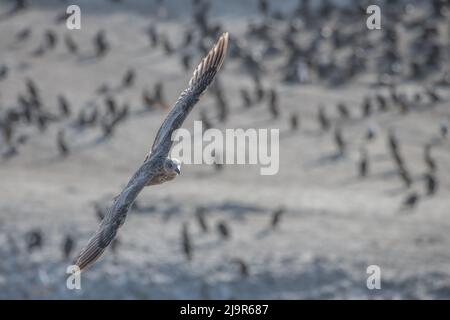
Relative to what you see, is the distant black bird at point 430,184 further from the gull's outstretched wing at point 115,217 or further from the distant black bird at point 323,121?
the gull's outstretched wing at point 115,217

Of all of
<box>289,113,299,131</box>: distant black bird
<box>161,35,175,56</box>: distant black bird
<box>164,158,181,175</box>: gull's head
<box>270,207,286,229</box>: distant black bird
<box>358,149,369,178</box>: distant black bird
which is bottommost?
<box>270,207,286,229</box>: distant black bird

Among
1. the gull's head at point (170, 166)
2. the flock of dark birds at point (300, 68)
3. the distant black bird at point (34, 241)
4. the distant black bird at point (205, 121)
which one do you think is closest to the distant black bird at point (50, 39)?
the flock of dark birds at point (300, 68)

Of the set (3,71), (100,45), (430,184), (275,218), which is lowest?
(275,218)

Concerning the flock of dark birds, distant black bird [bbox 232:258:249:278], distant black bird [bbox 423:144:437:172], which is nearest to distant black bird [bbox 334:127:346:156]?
the flock of dark birds

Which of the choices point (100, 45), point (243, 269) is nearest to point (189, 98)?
point (243, 269)

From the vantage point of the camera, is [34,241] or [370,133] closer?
[34,241]

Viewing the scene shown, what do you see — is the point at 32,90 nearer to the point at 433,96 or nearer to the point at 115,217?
the point at 433,96

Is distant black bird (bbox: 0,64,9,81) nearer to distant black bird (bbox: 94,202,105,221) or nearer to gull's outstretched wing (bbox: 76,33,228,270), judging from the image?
distant black bird (bbox: 94,202,105,221)
